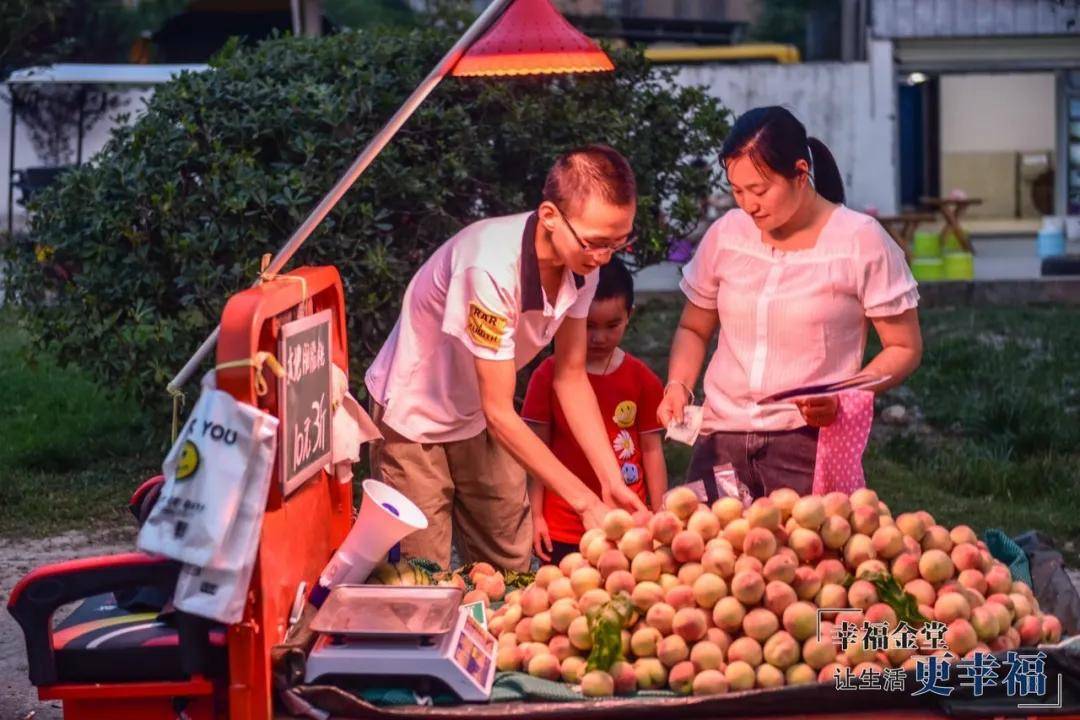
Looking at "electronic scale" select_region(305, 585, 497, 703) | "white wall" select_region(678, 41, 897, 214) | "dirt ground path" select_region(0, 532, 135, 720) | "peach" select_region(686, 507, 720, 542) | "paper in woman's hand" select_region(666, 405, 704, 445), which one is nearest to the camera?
"electronic scale" select_region(305, 585, 497, 703)

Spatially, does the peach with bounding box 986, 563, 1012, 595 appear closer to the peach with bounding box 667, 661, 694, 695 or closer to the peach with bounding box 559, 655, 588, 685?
the peach with bounding box 667, 661, 694, 695

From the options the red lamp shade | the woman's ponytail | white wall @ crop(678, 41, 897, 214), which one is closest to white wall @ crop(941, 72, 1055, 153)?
white wall @ crop(678, 41, 897, 214)

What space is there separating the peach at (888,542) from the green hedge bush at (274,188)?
3.59m

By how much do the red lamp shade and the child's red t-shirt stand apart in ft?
2.97

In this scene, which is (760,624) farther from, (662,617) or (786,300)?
(786,300)

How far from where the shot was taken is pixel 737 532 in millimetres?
3057

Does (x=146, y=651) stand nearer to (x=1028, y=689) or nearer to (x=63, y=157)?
(x=1028, y=689)

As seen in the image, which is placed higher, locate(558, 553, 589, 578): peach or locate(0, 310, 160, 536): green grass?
locate(558, 553, 589, 578): peach

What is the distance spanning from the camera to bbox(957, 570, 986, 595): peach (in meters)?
3.04

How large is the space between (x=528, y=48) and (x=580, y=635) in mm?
2188

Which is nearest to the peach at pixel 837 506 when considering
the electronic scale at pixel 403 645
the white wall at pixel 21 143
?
the electronic scale at pixel 403 645

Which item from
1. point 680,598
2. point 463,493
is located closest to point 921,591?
point 680,598

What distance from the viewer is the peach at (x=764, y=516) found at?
9.98ft

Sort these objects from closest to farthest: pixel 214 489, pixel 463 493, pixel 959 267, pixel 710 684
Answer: pixel 214 489 → pixel 710 684 → pixel 463 493 → pixel 959 267
